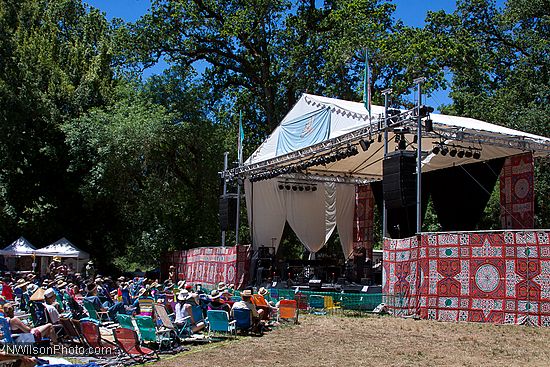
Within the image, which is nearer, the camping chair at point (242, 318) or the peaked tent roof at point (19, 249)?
the camping chair at point (242, 318)

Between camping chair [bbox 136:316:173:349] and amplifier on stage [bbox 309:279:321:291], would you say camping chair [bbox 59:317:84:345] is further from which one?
amplifier on stage [bbox 309:279:321:291]

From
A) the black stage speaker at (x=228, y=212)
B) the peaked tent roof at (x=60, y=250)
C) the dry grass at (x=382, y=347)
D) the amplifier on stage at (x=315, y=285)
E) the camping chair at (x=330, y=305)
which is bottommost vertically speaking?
the dry grass at (x=382, y=347)

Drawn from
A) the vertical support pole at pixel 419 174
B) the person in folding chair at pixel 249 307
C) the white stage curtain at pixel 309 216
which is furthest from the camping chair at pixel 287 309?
the white stage curtain at pixel 309 216

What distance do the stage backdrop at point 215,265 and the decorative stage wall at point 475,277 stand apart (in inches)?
278

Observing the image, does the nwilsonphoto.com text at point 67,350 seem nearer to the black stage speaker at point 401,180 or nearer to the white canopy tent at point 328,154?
the black stage speaker at point 401,180

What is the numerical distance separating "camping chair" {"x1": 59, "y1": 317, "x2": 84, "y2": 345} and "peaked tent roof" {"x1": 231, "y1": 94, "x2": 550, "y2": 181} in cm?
836

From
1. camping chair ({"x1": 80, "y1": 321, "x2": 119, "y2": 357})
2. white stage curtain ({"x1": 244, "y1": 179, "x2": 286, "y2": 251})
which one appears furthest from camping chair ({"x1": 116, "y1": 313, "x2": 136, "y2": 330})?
white stage curtain ({"x1": 244, "y1": 179, "x2": 286, "y2": 251})

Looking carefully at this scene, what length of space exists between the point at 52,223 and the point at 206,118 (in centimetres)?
759

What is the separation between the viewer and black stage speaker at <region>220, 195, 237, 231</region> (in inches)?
862

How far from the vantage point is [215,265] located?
21.3m

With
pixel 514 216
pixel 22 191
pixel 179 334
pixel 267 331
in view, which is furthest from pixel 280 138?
pixel 22 191

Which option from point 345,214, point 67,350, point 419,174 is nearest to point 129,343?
point 67,350

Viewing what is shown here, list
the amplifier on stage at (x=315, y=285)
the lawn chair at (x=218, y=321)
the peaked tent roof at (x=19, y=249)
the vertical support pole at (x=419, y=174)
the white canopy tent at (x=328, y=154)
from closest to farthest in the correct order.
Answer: the lawn chair at (x=218, y=321) → the vertical support pole at (x=419, y=174) → the white canopy tent at (x=328, y=154) → the amplifier on stage at (x=315, y=285) → the peaked tent roof at (x=19, y=249)

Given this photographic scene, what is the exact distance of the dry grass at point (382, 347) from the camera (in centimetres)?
837
